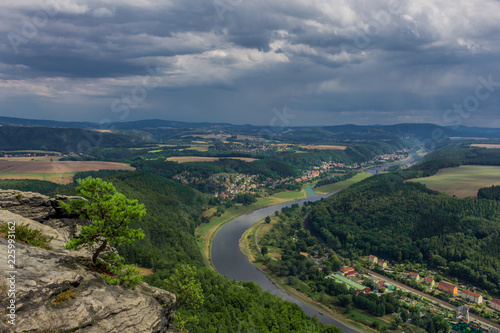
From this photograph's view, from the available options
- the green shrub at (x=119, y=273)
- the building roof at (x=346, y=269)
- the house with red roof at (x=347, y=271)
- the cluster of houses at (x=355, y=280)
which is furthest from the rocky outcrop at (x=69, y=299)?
the building roof at (x=346, y=269)

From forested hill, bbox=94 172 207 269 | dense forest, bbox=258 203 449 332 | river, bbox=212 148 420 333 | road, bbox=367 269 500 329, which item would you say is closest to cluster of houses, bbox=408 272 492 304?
road, bbox=367 269 500 329

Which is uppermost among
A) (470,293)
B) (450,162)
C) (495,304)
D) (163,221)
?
(450,162)

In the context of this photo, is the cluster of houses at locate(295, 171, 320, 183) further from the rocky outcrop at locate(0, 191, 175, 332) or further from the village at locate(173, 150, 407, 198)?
the rocky outcrop at locate(0, 191, 175, 332)

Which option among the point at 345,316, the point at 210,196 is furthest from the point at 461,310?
the point at 210,196

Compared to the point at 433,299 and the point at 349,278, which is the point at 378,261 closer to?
the point at 349,278

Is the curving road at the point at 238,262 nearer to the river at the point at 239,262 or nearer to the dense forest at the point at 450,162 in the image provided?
the river at the point at 239,262

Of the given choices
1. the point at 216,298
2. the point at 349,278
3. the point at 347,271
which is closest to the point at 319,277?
the point at 349,278

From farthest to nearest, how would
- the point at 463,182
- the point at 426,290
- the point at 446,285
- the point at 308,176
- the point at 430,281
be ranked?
the point at 308,176 → the point at 463,182 → the point at 430,281 → the point at 446,285 → the point at 426,290
